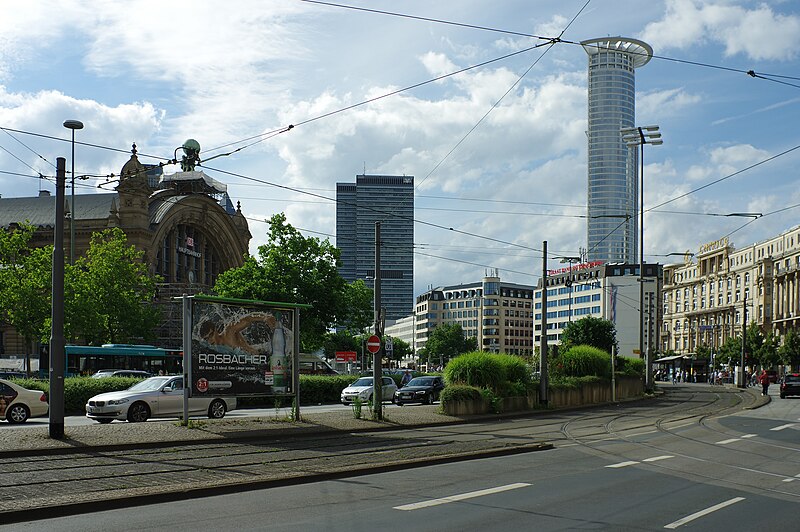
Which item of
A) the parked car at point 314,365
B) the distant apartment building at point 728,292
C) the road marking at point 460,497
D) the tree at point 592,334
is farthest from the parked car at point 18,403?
the distant apartment building at point 728,292

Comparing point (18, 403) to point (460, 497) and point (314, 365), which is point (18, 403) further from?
point (314, 365)

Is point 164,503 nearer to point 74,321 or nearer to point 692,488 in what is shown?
point 692,488

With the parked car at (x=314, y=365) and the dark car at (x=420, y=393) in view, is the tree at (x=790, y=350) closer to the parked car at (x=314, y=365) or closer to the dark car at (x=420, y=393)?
the parked car at (x=314, y=365)

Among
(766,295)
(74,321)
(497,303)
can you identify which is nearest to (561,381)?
(74,321)

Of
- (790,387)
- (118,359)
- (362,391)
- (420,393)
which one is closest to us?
(362,391)

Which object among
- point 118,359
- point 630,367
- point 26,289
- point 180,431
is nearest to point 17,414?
point 180,431

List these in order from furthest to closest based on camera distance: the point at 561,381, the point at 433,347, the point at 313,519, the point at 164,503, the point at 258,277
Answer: the point at 433,347
the point at 258,277
the point at 561,381
the point at 164,503
the point at 313,519

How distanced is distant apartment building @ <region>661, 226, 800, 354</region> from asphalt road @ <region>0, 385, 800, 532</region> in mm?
89406

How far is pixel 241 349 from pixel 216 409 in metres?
5.59

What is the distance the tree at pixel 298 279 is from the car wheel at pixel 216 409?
1025 inches

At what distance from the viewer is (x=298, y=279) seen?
178 ft

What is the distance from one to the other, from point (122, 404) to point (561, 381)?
18.9m

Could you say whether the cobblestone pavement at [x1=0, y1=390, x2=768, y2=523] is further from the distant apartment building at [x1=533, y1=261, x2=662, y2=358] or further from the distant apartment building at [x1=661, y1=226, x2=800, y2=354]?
the distant apartment building at [x1=533, y1=261, x2=662, y2=358]

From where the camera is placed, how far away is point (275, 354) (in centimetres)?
2286
